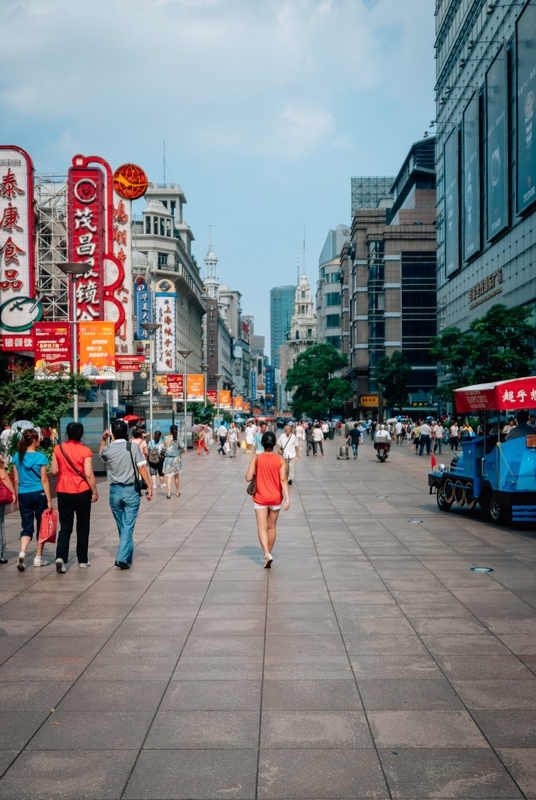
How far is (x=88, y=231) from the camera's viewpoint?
45344 mm

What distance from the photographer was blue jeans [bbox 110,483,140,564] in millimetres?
10844

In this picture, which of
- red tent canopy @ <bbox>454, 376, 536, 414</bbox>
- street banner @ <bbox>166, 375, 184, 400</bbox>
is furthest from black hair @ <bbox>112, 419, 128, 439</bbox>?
street banner @ <bbox>166, 375, 184, 400</bbox>

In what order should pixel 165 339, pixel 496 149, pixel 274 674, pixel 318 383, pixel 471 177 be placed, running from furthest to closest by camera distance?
pixel 318 383 < pixel 165 339 < pixel 471 177 < pixel 496 149 < pixel 274 674

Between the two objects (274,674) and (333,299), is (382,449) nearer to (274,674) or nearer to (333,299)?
(274,674)

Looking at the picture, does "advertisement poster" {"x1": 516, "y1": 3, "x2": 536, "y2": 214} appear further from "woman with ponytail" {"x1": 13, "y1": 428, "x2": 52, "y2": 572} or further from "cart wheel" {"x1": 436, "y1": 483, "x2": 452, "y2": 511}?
"woman with ponytail" {"x1": 13, "y1": 428, "x2": 52, "y2": 572}

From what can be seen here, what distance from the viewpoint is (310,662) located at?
6637 millimetres

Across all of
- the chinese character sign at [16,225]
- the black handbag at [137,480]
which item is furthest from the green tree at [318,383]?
the black handbag at [137,480]

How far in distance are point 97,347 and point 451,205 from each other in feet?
142

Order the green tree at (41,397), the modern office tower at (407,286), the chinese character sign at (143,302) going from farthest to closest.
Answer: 1. the modern office tower at (407,286)
2. the chinese character sign at (143,302)
3. the green tree at (41,397)

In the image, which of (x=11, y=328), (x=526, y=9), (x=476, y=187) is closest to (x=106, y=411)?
(x=11, y=328)

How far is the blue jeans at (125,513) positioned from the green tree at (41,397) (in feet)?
53.3

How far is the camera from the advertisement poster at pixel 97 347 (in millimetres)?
32062

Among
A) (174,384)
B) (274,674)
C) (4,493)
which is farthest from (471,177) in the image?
(274,674)

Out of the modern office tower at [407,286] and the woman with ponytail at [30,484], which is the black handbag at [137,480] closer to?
the woman with ponytail at [30,484]
